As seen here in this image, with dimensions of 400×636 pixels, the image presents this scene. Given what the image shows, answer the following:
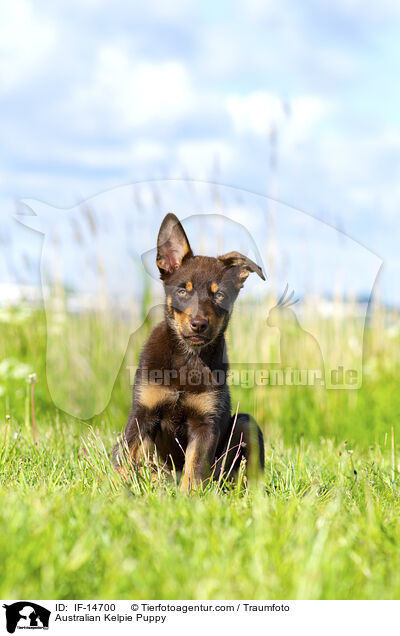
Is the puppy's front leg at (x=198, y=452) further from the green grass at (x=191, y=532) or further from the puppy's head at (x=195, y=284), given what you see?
the puppy's head at (x=195, y=284)

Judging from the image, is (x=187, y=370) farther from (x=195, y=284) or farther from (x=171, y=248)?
(x=171, y=248)

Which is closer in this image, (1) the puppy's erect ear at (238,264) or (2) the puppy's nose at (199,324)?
(2) the puppy's nose at (199,324)

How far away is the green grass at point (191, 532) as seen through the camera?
2.16 m

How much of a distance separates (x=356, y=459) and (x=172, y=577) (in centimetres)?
248

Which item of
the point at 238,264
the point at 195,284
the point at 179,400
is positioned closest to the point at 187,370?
the point at 179,400

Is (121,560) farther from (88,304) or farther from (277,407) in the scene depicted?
(277,407)

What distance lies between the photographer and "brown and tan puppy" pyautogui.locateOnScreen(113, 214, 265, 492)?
3.43 meters

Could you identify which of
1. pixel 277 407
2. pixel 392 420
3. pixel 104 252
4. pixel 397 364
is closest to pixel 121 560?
pixel 104 252

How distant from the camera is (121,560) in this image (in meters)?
2.25
